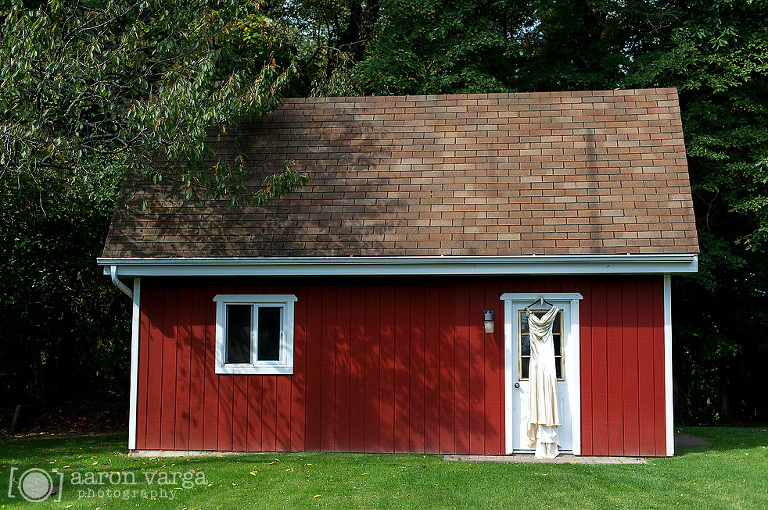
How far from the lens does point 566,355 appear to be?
9.98 m

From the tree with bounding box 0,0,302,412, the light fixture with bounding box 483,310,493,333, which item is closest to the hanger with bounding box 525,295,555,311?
the light fixture with bounding box 483,310,493,333

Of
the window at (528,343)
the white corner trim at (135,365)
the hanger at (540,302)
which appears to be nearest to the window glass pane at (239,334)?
the white corner trim at (135,365)

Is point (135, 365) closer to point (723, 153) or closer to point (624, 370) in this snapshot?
point (624, 370)

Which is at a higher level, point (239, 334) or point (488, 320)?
point (488, 320)

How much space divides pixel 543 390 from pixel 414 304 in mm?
2063

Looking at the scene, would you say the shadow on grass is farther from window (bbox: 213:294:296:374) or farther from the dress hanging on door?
window (bbox: 213:294:296:374)

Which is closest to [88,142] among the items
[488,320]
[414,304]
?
[414,304]

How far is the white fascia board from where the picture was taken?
31.4 ft

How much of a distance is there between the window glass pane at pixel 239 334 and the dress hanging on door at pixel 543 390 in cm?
389

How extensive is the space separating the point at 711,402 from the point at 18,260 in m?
17.0

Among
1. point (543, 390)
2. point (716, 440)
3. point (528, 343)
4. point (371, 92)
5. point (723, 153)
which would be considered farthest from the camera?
point (371, 92)

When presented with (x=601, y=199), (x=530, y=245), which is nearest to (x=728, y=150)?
(x=601, y=199)

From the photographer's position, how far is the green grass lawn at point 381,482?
23.9 ft

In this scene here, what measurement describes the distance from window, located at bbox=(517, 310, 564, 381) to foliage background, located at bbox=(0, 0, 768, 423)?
3.74 meters
